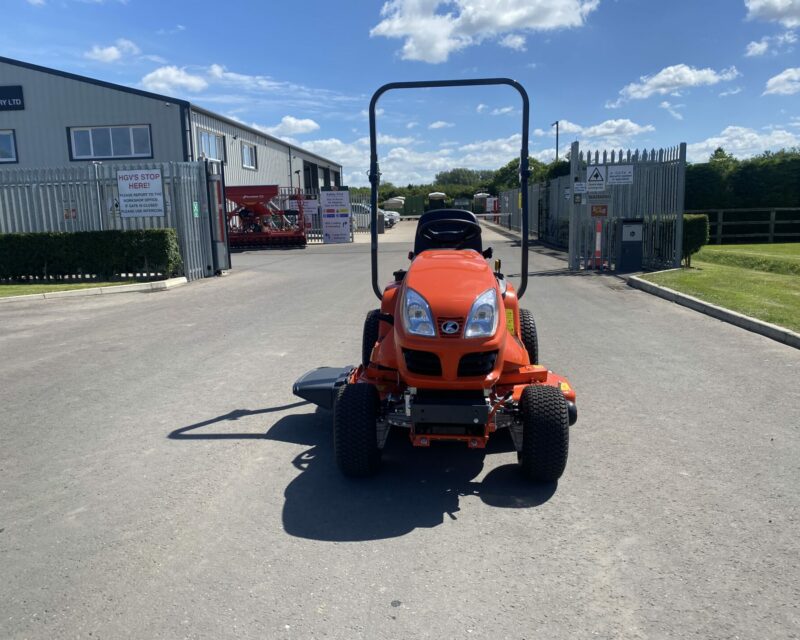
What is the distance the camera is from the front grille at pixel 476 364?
3.96 meters

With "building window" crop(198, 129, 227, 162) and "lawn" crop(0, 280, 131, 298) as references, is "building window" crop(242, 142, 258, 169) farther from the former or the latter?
Answer: "lawn" crop(0, 280, 131, 298)

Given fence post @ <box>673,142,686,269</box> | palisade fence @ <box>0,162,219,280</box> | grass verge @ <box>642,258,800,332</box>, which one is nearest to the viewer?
grass verge @ <box>642,258,800,332</box>

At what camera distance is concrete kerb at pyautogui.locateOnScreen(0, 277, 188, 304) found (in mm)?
13125

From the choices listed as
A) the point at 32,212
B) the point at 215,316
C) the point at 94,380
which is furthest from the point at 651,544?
the point at 32,212

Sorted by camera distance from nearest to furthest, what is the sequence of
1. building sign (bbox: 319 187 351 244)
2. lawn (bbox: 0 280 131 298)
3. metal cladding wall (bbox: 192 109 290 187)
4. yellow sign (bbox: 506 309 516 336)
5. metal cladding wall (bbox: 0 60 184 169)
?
yellow sign (bbox: 506 309 516 336) < lawn (bbox: 0 280 131 298) < metal cladding wall (bbox: 0 60 184 169) < metal cladding wall (bbox: 192 109 290 187) < building sign (bbox: 319 187 351 244)

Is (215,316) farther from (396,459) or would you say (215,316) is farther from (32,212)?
(32,212)

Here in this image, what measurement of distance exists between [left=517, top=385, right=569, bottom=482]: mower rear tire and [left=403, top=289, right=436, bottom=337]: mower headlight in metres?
0.76

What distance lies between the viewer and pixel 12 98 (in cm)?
2523

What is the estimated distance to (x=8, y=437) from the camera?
17.0 feet

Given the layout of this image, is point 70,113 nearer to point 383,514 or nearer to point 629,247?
point 629,247

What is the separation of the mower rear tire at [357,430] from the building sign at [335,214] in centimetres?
2760

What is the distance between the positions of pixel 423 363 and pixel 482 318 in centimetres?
45

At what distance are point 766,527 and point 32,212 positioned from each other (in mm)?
17005

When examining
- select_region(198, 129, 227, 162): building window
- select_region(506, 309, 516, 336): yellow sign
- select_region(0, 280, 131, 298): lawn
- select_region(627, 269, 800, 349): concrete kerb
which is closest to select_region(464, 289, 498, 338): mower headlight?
select_region(506, 309, 516, 336): yellow sign
